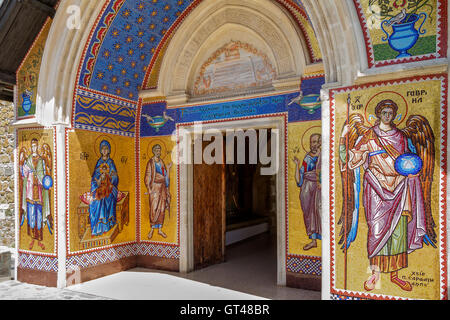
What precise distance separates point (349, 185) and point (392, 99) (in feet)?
2.92

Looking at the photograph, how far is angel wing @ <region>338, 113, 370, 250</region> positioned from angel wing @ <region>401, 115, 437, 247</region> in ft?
1.29

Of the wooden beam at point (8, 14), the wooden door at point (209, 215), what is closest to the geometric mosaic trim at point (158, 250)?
the wooden door at point (209, 215)

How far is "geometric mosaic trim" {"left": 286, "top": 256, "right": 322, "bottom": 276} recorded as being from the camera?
495 cm

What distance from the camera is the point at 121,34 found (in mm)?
5559

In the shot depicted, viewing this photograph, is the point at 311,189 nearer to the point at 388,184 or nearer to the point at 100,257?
the point at 388,184

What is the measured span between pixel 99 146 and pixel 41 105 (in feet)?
3.52

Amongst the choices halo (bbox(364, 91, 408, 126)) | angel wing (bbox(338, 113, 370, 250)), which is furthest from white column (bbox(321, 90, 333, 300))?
halo (bbox(364, 91, 408, 126))

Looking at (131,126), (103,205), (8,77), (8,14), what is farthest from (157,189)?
(8,14)

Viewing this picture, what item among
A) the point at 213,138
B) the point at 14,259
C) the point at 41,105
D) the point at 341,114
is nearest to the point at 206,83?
the point at 213,138

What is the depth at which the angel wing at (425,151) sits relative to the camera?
10.1 feet

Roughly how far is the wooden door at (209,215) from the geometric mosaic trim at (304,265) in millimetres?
1866

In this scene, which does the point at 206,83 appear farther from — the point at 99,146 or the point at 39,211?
the point at 39,211
